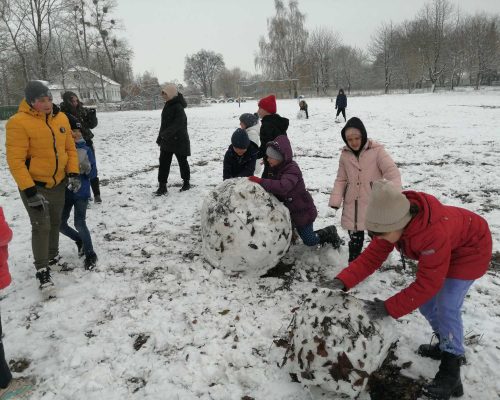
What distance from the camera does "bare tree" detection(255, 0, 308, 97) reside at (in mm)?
50906

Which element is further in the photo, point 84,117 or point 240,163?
point 84,117

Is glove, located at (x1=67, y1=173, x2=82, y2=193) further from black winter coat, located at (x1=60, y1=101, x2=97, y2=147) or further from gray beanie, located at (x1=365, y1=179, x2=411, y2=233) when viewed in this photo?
gray beanie, located at (x1=365, y1=179, x2=411, y2=233)

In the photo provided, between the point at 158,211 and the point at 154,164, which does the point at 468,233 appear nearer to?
the point at 158,211

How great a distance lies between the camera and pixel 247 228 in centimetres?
359

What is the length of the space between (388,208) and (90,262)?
134 inches

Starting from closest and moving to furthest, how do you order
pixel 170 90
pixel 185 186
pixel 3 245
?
pixel 3 245
pixel 170 90
pixel 185 186

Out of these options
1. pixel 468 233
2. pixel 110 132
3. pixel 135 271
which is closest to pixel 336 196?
pixel 468 233

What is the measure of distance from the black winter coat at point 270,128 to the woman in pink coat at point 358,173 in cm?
138

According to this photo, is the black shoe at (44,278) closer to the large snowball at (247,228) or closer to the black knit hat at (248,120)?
the large snowball at (247,228)

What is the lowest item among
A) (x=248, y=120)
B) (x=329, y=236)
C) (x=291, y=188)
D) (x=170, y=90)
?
(x=329, y=236)

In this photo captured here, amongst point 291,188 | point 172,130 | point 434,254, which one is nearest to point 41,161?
point 291,188

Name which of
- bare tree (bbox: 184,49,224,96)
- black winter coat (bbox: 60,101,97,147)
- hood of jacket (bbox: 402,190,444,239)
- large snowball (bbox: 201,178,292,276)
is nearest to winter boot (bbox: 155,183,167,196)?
black winter coat (bbox: 60,101,97,147)

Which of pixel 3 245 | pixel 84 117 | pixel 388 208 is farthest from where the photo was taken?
pixel 84 117

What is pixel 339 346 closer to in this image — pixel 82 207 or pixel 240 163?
pixel 240 163
